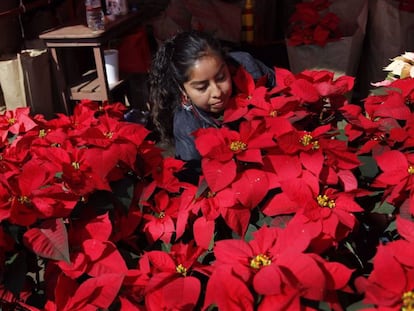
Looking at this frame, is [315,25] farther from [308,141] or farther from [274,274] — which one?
[274,274]

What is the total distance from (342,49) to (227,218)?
6.19 feet

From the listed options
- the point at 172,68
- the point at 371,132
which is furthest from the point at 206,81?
the point at 371,132

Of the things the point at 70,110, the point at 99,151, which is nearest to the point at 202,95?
the point at 99,151

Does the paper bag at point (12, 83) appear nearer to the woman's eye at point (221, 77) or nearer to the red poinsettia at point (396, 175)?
the woman's eye at point (221, 77)

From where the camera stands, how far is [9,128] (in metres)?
1.29

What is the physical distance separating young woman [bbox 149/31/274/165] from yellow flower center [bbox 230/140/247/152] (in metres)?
0.47

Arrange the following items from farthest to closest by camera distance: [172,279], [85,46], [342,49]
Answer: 1. [85,46]
2. [342,49]
3. [172,279]

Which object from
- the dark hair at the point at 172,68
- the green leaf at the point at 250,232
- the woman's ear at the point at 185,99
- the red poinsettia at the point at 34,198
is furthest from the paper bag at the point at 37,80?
the green leaf at the point at 250,232

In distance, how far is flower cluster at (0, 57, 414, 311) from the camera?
70 centimetres

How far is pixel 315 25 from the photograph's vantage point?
2588 mm

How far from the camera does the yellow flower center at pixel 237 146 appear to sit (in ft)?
3.03

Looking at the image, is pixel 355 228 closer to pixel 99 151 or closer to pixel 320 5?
pixel 99 151

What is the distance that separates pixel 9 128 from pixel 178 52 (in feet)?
2.06

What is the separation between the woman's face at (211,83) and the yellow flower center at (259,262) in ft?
2.77
